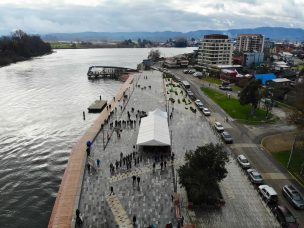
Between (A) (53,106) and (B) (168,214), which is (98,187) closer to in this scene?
(B) (168,214)

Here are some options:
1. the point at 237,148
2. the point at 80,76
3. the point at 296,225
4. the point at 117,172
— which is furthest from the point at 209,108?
the point at 80,76

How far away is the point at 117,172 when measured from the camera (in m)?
31.0

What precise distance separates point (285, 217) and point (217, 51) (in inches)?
4021

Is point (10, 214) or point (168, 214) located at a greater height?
point (168, 214)

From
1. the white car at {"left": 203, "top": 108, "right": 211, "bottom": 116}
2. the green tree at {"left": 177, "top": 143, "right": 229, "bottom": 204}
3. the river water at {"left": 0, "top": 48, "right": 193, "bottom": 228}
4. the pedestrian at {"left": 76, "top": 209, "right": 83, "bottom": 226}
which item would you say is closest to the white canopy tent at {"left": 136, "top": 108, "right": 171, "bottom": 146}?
the green tree at {"left": 177, "top": 143, "right": 229, "bottom": 204}

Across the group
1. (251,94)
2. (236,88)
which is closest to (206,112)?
(251,94)

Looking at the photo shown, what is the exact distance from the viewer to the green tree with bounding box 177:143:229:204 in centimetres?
2483

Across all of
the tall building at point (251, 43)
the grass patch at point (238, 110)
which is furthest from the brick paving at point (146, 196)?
the tall building at point (251, 43)

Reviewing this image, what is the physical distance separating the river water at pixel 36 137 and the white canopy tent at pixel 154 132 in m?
10.4

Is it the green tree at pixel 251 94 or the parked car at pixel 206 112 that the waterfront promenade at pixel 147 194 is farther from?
the green tree at pixel 251 94

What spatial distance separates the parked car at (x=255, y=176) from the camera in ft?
98.7

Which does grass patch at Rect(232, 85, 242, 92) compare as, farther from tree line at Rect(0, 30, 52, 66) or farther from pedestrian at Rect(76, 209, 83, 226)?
tree line at Rect(0, 30, 52, 66)

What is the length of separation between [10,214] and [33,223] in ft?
9.33

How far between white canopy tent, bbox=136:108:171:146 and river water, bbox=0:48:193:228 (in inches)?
409
